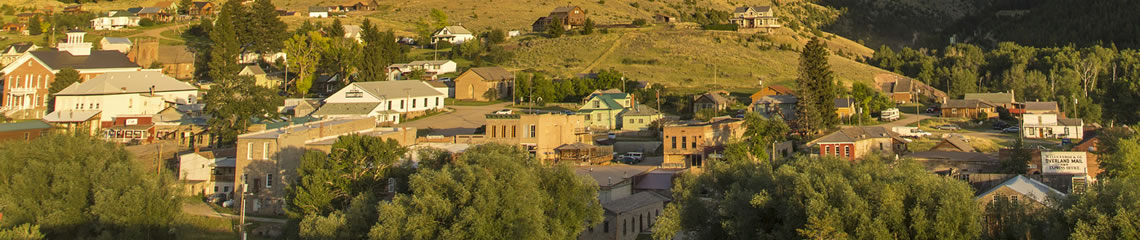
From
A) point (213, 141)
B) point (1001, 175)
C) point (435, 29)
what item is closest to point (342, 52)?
point (213, 141)

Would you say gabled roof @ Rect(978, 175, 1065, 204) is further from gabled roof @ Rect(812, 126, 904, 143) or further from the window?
the window

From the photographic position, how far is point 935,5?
187 meters

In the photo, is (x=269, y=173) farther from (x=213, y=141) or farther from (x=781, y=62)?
(x=781, y=62)

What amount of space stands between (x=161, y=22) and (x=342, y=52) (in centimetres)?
4003

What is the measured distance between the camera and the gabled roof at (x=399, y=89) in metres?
62.3

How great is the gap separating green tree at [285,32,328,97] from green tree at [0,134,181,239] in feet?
110

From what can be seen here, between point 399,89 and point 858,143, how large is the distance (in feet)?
97.0

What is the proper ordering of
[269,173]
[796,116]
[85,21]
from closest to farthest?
[269,173] < [796,116] < [85,21]

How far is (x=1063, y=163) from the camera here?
137 feet

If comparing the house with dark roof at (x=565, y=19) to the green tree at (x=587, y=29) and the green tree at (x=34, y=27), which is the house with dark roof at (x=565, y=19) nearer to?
the green tree at (x=587, y=29)

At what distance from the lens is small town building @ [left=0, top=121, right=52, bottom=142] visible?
49.9 metres

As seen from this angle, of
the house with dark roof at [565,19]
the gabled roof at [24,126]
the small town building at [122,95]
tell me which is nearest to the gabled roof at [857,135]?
the small town building at [122,95]

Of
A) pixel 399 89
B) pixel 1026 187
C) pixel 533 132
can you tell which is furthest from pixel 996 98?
pixel 399 89

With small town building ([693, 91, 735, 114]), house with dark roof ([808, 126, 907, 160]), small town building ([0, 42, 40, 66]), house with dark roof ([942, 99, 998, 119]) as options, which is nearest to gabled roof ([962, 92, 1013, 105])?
house with dark roof ([942, 99, 998, 119])
